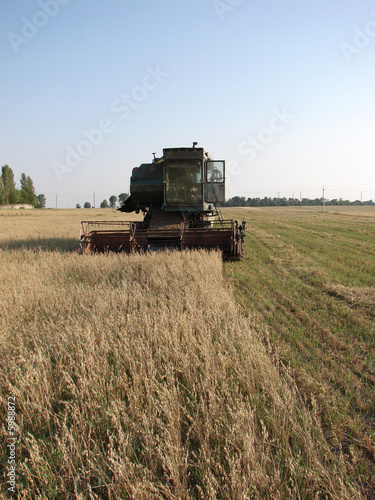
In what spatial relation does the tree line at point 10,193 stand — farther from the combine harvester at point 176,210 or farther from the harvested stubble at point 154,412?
the harvested stubble at point 154,412

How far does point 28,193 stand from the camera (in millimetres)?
90688

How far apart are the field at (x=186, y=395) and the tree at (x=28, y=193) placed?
3597 inches

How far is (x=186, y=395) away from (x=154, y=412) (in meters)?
0.45

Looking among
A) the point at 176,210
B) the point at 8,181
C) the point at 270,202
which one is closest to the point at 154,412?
the point at 176,210

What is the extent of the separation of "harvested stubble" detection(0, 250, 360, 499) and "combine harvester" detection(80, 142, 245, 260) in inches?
193

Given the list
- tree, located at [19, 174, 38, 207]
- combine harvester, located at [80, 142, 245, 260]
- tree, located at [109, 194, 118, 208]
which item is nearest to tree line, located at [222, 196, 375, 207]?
tree, located at [109, 194, 118, 208]

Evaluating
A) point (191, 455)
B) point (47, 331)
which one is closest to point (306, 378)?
point (191, 455)

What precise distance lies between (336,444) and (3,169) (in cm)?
10204

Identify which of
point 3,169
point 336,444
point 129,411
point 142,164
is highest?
point 3,169

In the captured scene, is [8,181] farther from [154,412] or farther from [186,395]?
[154,412]

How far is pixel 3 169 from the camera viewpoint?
288 feet

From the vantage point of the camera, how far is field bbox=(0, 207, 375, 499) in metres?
1.97

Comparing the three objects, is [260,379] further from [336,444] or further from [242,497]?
[242,497]

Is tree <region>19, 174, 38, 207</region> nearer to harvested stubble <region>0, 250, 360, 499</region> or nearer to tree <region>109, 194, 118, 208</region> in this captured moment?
tree <region>109, 194, 118, 208</region>
